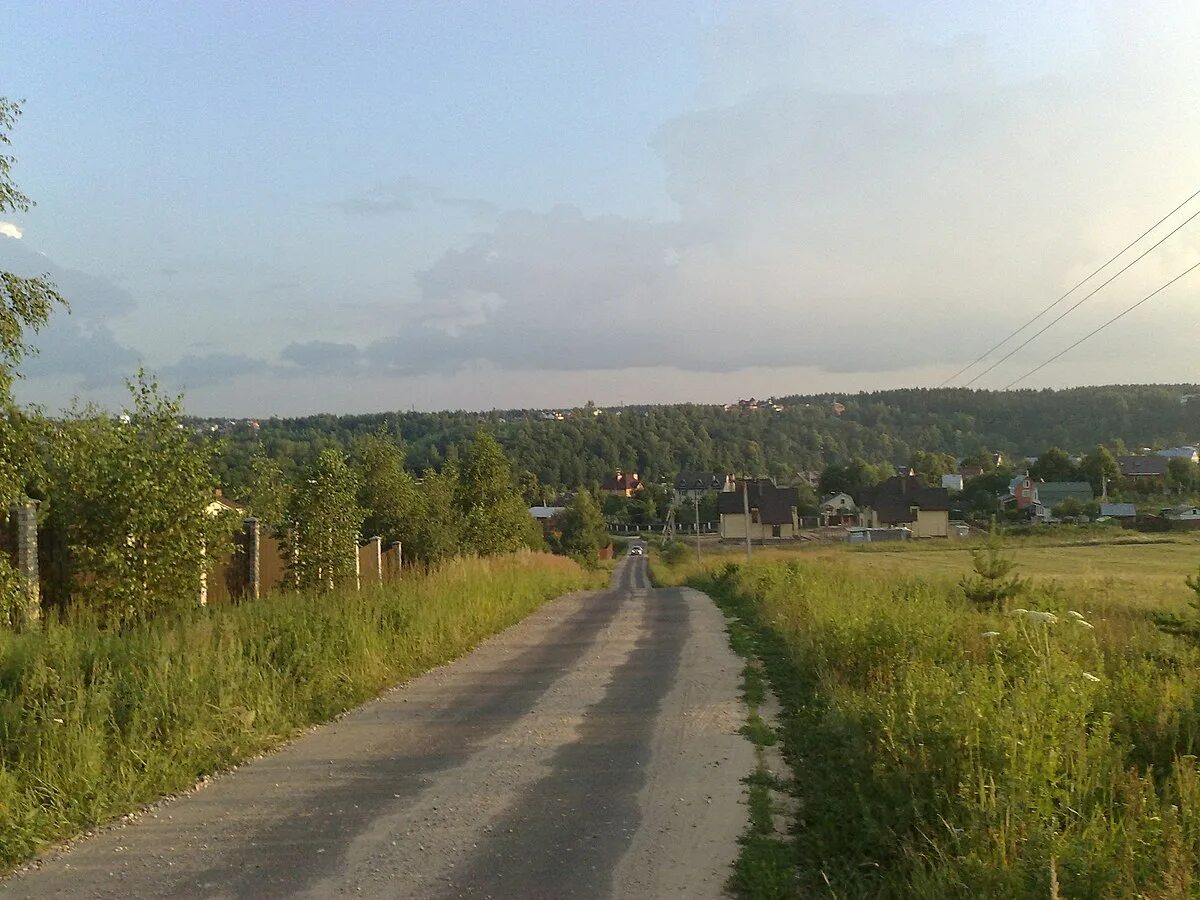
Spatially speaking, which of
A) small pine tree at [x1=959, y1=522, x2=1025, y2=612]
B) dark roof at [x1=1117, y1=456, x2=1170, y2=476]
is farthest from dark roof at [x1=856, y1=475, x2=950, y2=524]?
small pine tree at [x1=959, y1=522, x2=1025, y2=612]

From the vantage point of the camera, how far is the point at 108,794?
6.39 meters

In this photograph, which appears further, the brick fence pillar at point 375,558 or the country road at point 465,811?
the brick fence pillar at point 375,558

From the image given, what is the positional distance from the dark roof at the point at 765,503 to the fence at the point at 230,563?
6493 centimetres

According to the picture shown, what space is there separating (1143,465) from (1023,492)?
583 inches

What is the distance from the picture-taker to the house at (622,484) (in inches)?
5226

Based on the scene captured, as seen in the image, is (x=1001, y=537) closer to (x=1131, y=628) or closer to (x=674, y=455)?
(x=1131, y=628)

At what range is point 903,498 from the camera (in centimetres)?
8794

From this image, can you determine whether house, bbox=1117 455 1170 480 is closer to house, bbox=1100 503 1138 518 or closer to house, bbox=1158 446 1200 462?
house, bbox=1100 503 1138 518

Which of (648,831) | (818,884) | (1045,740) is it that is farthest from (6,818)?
(1045,740)

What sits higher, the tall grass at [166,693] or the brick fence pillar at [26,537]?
the brick fence pillar at [26,537]

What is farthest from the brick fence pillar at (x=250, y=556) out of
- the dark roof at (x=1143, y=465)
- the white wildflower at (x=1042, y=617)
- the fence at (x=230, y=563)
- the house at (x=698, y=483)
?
the house at (x=698, y=483)

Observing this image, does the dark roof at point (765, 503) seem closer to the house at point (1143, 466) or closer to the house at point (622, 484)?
the house at point (1143, 466)

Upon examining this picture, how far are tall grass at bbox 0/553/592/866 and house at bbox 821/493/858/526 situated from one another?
9428 centimetres

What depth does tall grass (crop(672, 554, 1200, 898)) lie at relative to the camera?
430cm
